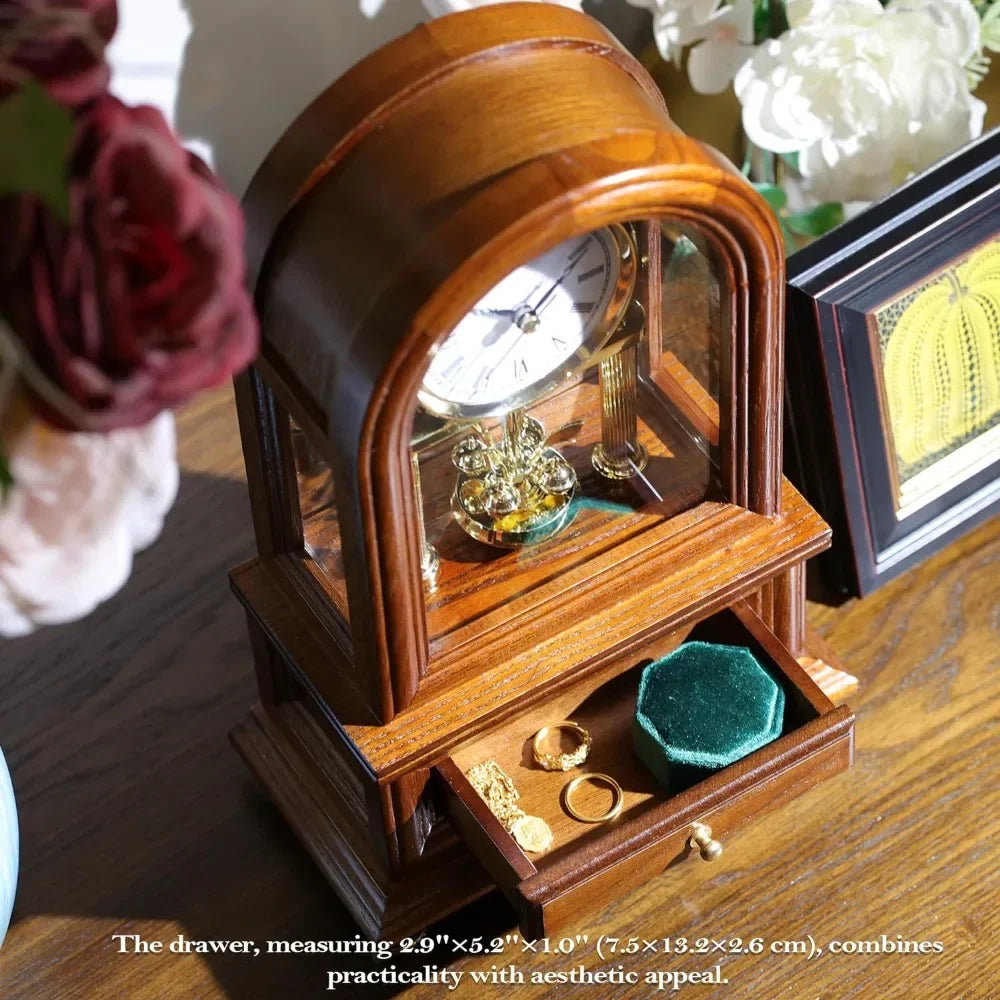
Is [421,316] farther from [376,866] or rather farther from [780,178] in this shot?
[780,178]

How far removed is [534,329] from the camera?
678 mm

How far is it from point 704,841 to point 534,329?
0.25 metres

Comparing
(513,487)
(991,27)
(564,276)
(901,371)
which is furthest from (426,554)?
(991,27)

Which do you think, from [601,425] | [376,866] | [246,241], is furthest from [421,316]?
[376,866]

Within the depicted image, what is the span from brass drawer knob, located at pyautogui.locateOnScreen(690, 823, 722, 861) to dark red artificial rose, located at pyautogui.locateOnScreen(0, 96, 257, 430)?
1.32 feet

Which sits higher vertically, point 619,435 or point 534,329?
point 534,329

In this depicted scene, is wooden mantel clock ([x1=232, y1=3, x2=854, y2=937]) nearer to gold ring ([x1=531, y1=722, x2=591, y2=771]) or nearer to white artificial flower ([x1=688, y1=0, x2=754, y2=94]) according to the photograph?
gold ring ([x1=531, y1=722, x2=591, y2=771])

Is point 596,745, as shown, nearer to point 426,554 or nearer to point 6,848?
point 426,554

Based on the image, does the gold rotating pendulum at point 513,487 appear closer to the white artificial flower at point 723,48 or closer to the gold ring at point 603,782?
the gold ring at point 603,782

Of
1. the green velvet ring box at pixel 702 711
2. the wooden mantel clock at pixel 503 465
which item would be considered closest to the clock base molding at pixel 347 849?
the wooden mantel clock at pixel 503 465

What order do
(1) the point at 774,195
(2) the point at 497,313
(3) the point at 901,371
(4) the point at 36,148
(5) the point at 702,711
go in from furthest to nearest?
(1) the point at 774,195 → (3) the point at 901,371 → (5) the point at 702,711 → (2) the point at 497,313 → (4) the point at 36,148

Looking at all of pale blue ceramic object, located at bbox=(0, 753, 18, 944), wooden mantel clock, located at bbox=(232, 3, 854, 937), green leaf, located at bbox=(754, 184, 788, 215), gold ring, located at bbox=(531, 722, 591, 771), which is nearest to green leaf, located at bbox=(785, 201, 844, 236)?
green leaf, located at bbox=(754, 184, 788, 215)

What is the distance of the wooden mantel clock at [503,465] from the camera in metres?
0.60

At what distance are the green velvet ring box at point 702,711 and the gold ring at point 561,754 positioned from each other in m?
0.03
